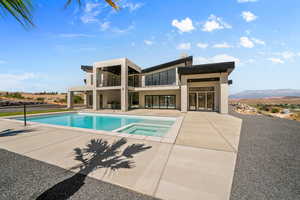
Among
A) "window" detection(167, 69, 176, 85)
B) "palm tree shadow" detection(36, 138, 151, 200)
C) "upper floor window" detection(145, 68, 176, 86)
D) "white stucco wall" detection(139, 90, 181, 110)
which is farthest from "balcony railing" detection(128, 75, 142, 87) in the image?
"palm tree shadow" detection(36, 138, 151, 200)

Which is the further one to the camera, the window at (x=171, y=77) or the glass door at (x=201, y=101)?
the window at (x=171, y=77)

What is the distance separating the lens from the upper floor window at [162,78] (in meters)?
18.4

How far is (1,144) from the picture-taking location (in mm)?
4523

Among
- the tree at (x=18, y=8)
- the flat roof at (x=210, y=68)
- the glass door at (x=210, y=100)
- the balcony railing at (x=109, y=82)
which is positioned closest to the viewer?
the tree at (x=18, y=8)

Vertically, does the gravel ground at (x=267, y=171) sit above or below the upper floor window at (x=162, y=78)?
below

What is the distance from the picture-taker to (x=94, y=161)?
3268mm

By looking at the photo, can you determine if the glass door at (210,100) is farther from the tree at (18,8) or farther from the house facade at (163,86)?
the tree at (18,8)

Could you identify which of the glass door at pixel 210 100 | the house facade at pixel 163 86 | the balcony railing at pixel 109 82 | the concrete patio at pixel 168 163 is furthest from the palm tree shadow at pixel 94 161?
the balcony railing at pixel 109 82

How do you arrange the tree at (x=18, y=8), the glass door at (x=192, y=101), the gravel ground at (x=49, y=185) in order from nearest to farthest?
the tree at (x=18, y=8) → the gravel ground at (x=49, y=185) → the glass door at (x=192, y=101)

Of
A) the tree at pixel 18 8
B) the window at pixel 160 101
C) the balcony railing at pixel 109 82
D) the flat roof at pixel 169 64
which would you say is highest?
the flat roof at pixel 169 64

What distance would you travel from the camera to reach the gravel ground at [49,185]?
2088 millimetres

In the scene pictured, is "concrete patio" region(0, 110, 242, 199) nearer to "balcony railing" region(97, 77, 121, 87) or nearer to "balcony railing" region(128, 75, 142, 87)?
"balcony railing" region(97, 77, 121, 87)

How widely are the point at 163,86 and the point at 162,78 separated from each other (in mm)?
2589

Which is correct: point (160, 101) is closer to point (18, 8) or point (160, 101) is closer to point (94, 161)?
point (94, 161)
